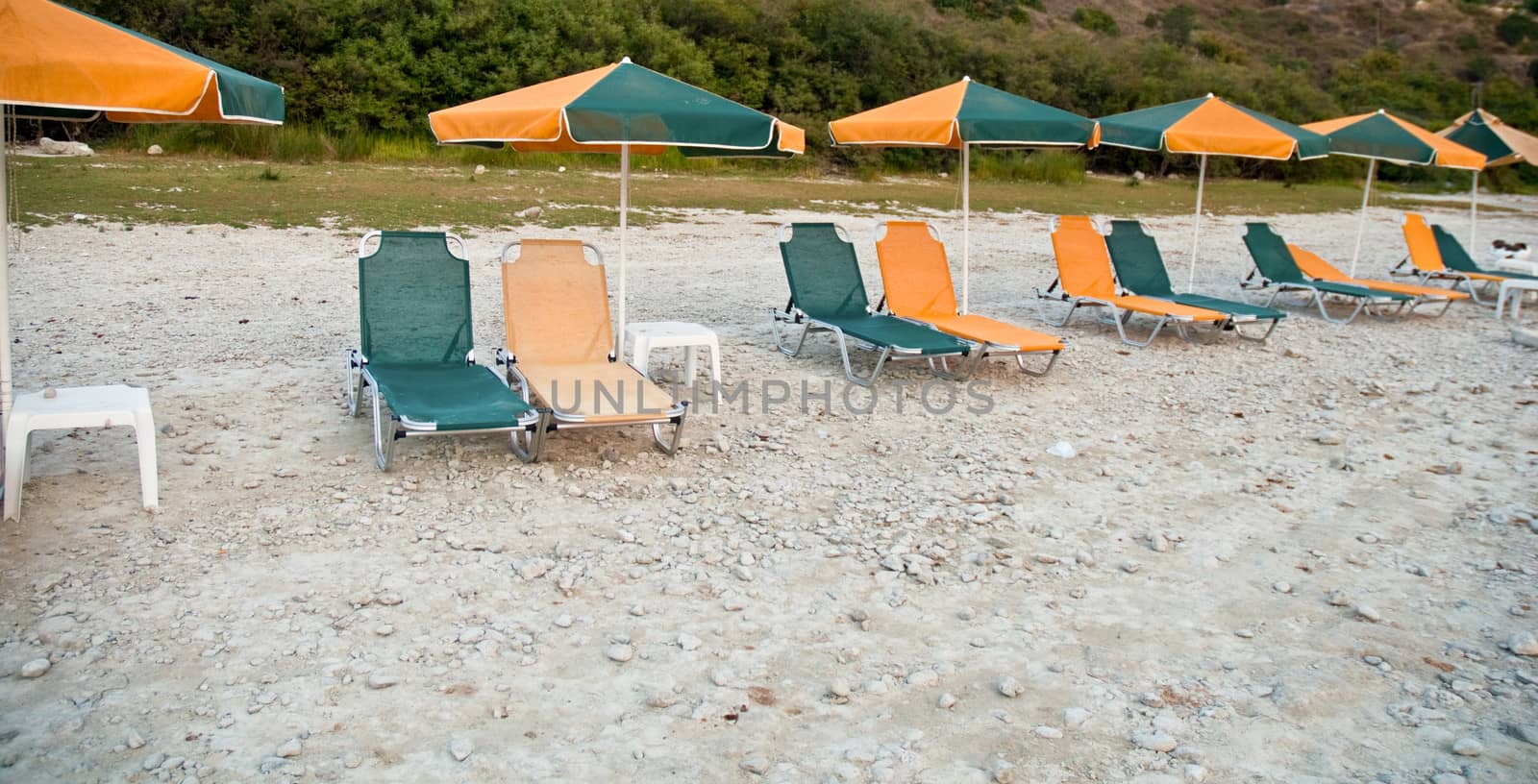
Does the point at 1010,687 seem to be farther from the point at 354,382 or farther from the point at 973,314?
the point at 973,314

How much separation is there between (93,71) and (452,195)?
12.1 m

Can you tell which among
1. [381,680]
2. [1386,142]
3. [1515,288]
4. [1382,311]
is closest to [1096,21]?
[1515,288]

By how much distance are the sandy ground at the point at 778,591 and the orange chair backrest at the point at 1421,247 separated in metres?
6.41

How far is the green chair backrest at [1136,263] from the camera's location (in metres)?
10.5

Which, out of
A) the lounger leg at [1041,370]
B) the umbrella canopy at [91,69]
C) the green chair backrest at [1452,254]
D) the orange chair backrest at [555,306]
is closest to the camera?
the umbrella canopy at [91,69]

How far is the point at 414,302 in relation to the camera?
6.58 metres

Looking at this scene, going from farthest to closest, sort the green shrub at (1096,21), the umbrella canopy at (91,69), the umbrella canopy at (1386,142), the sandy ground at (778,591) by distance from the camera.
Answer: the green shrub at (1096,21) < the umbrella canopy at (1386,142) < the umbrella canopy at (91,69) < the sandy ground at (778,591)

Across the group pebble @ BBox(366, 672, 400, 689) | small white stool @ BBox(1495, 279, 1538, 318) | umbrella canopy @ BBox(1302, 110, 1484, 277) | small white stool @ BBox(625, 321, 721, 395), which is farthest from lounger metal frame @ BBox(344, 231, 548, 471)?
small white stool @ BBox(1495, 279, 1538, 318)

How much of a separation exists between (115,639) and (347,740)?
3.56ft

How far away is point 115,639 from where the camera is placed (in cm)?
379

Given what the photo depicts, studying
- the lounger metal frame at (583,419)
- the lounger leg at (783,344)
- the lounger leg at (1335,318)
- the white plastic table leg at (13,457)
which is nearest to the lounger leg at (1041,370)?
the lounger leg at (783,344)

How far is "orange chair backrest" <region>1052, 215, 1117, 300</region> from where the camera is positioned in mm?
10000

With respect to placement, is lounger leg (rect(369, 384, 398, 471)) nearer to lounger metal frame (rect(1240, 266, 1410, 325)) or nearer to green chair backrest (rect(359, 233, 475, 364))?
green chair backrest (rect(359, 233, 475, 364))

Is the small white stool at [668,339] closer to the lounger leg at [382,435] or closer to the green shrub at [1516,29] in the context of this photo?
the lounger leg at [382,435]
